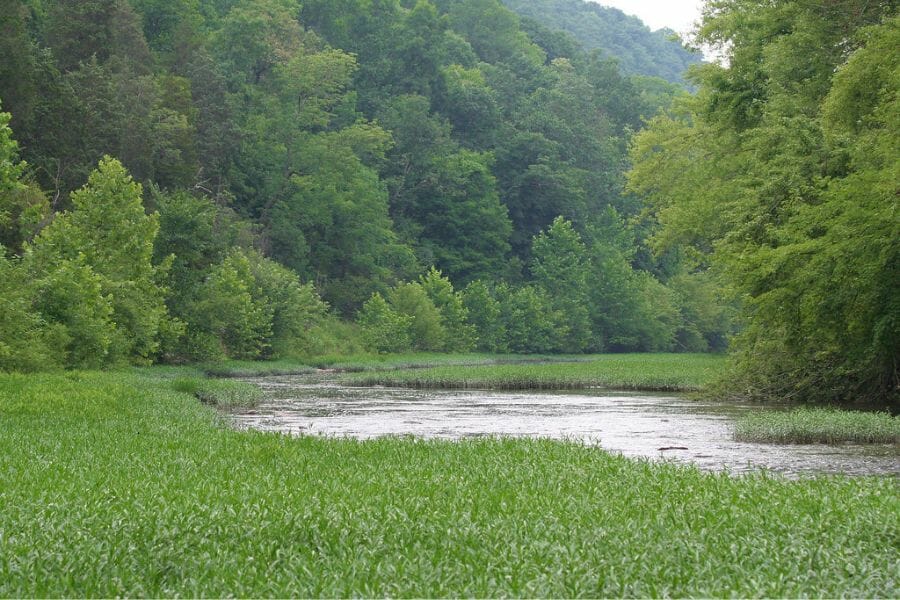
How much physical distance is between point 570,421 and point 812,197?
1053 centimetres

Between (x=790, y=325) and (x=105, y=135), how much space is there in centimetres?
4482

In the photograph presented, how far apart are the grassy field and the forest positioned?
45.2ft

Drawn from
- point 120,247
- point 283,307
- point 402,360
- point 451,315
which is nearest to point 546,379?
point 120,247

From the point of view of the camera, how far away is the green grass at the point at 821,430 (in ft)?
78.4

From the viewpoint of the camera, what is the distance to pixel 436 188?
353 ft

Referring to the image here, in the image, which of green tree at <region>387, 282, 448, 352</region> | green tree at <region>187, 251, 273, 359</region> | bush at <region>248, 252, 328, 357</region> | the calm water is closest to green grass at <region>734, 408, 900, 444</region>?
the calm water

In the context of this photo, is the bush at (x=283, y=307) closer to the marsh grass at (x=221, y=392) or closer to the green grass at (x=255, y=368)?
the green grass at (x=255, y=368)

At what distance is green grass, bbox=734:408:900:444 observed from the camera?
78.4 ft

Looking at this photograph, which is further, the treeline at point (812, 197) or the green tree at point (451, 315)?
the green tree at point (451, 315)

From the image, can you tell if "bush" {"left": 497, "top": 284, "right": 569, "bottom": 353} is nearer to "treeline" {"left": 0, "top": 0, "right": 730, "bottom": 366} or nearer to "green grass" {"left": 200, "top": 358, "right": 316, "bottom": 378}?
"treeline" {"left": 0, "top": 0, "right": 730, "bottom": 366}

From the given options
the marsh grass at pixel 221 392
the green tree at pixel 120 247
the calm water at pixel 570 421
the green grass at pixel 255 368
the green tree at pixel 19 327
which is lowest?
the calm water at pixel 570 421

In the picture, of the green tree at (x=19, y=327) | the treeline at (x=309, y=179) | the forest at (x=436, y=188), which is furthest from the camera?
the treeline at (x=309, y=179)

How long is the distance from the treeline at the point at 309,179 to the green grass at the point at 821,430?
24.3 metres

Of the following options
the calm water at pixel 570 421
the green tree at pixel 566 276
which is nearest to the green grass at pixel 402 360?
the green tree at pixel 566 276
